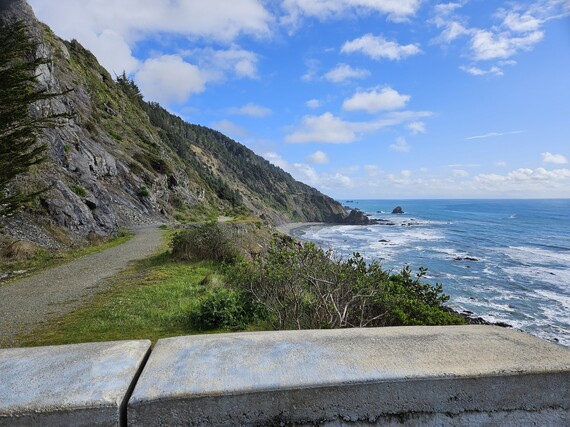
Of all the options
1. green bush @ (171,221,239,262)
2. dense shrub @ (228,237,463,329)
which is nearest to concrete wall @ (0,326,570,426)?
dense shrub @ (228,237,463,329)

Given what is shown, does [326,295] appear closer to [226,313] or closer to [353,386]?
[226,313]

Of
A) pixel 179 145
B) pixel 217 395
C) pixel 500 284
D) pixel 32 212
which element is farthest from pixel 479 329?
pixel 179 145

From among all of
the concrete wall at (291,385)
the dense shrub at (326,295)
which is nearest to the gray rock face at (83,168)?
the dense shrub at (326,295)

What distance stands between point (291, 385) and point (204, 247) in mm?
13554

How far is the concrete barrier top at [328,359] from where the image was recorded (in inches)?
70.7

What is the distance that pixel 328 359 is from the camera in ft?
6.70

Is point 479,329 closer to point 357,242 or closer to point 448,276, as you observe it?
point 448,276

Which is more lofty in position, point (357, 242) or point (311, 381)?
point (311, 381)

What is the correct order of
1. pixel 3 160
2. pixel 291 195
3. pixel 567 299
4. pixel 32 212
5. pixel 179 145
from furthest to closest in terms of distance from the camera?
pixel 291 195
pixel 179 145
pixel 567 299
pixel 32 212
pixel 3 160

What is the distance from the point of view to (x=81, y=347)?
2303mm

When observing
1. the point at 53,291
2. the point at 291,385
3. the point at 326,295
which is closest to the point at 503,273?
the point at 326,295

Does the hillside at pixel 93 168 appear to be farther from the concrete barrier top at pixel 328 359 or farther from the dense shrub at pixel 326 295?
the concrete barrier top at pixel 328 359

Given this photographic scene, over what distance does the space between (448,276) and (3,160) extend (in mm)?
28116

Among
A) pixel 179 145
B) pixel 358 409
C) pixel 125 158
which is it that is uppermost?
pixel 179 145
